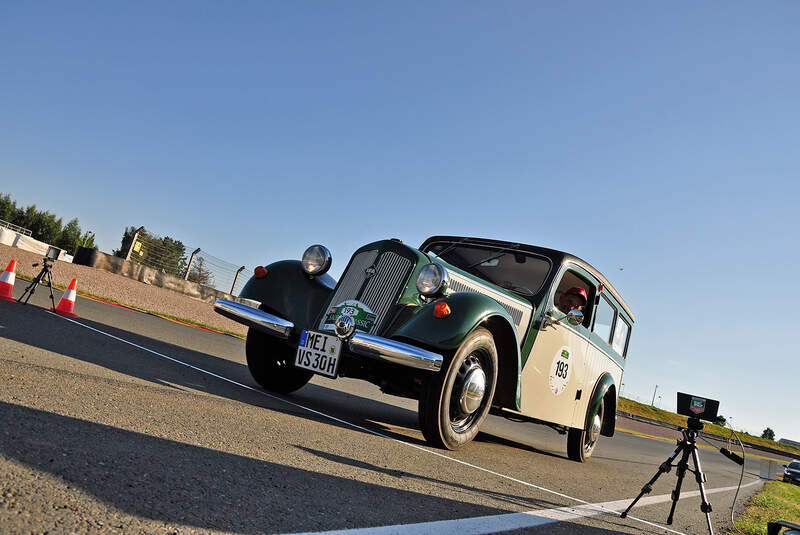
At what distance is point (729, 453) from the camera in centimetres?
392

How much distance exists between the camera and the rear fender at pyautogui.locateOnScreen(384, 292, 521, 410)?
171 inches

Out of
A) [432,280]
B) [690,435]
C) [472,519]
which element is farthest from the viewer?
[432,280]

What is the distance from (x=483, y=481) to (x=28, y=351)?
11.5 feet

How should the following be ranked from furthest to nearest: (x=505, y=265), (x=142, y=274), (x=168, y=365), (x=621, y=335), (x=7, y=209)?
(x=7, y=209)
(x=142, y=274)
(x=621, y=335)
(x=505, y=265)
(x=168, y=365)

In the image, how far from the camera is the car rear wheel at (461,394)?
4387 mm

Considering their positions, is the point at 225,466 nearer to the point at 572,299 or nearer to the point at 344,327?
the point at 344,327

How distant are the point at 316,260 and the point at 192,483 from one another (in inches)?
140

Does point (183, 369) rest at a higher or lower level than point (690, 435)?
lower

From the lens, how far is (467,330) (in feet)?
14.4

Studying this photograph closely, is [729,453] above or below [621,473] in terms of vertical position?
above

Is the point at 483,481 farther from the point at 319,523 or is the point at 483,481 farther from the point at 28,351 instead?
the point at 28,351

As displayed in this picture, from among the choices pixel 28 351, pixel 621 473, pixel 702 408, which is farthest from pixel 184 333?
pixel 702 408

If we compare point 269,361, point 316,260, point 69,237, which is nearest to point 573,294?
point 316,260

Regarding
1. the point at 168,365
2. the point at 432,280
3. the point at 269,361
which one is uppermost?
the point at 432,280
